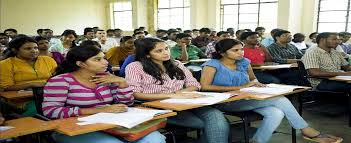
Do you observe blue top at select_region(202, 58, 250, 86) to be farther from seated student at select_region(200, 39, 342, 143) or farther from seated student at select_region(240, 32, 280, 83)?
seated student at select_region(240, 32, 280, 83)

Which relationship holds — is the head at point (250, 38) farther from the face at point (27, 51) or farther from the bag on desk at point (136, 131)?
the bag on desk at point (136, 131)

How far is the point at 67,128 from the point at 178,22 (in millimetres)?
11878

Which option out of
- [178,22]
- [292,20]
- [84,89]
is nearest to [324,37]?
[84,89]

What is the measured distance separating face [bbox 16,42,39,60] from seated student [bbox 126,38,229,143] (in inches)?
50.4

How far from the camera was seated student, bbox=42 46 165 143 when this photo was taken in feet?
7.50

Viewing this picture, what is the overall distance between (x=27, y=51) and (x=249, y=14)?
344 inches

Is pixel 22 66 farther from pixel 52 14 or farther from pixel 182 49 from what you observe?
pixel 52 14

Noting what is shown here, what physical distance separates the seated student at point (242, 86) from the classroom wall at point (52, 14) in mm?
11477

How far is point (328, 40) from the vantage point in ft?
16.1

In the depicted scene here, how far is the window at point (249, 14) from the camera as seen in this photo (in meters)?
10.9

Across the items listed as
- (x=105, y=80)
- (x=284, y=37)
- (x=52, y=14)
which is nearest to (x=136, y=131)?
(x=105, y=80)

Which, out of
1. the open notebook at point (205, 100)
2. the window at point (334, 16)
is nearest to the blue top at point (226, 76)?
the open notebook at point (205, 100)

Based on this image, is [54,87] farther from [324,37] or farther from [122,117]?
[324,37]

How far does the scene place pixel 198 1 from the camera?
12.2 metres
